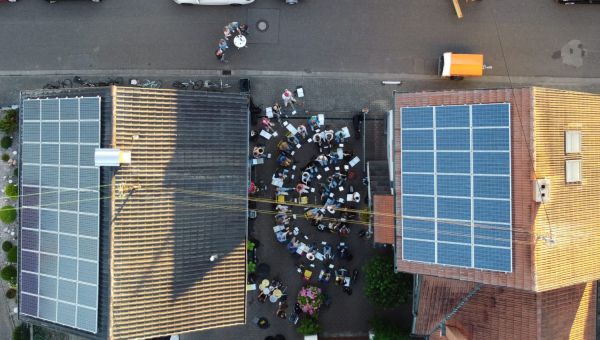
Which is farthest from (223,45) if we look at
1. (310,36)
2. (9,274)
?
(9,274)

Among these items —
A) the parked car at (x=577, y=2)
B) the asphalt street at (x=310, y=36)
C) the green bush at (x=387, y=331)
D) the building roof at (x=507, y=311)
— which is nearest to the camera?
the building roof at (x=507, y=311)

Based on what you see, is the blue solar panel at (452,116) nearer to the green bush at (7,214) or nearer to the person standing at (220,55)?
the person standing at (220,55)

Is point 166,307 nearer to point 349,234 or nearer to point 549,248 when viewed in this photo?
point 349,234

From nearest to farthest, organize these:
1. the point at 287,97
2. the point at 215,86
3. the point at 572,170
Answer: the point at 572,170 < the point at 287,97 < the point at 215,86

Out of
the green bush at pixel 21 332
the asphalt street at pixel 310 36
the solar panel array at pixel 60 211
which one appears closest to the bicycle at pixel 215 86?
the asphalt street at pixel 310 36

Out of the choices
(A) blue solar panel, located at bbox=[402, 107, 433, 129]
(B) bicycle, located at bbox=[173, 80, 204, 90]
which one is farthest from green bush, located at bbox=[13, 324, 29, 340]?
(A) blue solar panel, located at bbox=[402, 107, 433, 129]

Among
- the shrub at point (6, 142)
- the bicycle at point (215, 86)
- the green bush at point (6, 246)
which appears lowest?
the green bush at point (6, 246)

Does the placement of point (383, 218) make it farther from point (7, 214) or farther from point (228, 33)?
point (7, 214)
